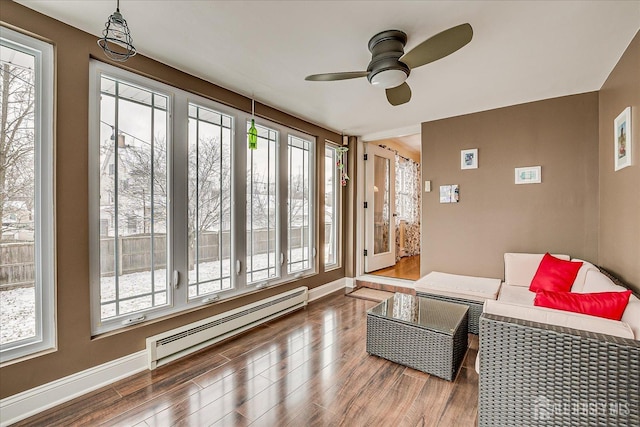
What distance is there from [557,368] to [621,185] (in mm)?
1925

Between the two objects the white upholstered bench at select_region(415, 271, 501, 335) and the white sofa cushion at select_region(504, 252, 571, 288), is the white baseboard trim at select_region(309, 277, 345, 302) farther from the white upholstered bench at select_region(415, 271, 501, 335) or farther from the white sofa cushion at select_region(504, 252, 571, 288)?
the white sofa cushion at select_region(504, 252, 571, 288)

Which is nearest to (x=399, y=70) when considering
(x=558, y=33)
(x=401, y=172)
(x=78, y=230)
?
(x=558, y=33)

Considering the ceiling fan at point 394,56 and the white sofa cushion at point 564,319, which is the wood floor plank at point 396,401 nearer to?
the white sofa cushion at point 564,319

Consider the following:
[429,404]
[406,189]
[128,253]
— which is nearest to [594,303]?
[429,404]

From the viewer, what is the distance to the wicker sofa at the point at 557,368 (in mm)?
1199

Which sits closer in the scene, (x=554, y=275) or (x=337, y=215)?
(x=554, y=275)

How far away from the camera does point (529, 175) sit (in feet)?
10.8

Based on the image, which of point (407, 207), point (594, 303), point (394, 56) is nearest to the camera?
point (594, 303)

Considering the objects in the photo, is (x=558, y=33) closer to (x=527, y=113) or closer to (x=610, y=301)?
(x=527, y=113)

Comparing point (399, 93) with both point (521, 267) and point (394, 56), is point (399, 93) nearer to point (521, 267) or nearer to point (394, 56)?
point (394, 56)

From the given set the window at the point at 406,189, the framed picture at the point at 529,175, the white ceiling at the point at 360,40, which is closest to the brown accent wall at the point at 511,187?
the framed picture at the point at 529,175

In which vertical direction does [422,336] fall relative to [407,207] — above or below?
below

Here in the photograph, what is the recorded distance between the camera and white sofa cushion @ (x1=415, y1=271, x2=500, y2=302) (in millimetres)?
2836

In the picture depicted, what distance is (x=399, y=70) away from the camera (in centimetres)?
200
